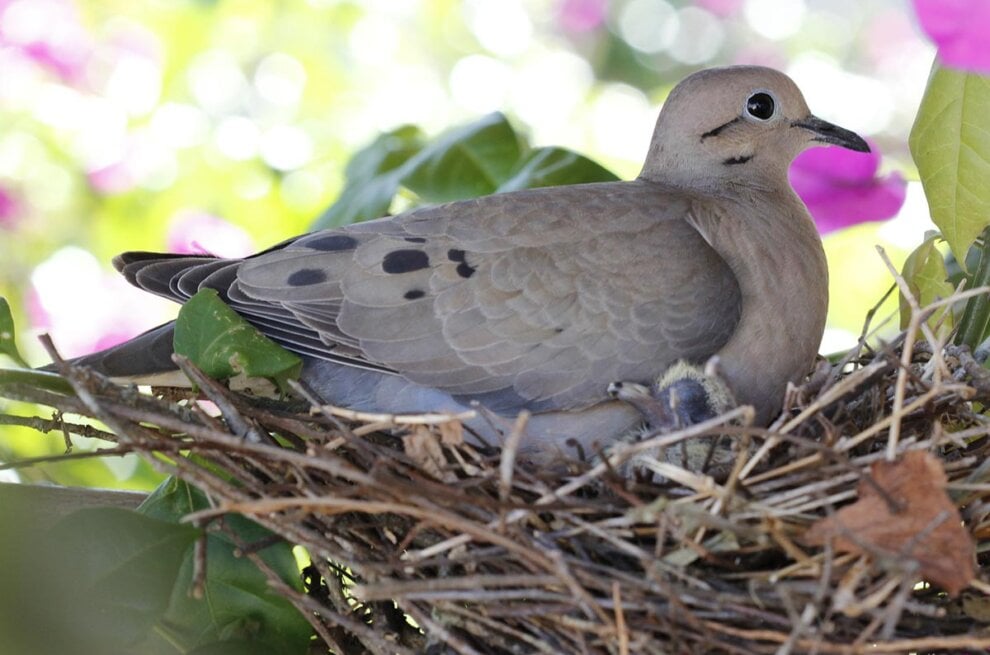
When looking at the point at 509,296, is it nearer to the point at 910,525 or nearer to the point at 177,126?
the point at 910,525

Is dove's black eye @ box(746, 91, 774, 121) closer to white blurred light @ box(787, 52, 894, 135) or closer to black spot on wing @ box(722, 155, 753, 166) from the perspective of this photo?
black spot on wing @ box(722, 155, 753, 166)

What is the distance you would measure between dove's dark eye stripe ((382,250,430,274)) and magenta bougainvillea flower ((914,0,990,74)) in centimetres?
69

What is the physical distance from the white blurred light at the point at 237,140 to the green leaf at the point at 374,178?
20.5 inches

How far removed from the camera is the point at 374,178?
206 cm

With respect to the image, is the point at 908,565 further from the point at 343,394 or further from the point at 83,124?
the point at 83,124

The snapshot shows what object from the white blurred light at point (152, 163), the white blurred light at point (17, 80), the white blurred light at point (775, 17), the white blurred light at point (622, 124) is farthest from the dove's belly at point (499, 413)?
the white blurred light at point (775, 17)

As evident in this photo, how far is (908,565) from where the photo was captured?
1058mm

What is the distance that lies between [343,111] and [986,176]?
191cm

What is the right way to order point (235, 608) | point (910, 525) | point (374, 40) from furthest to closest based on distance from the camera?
point (374, 40) → point (235, 608) → point (910, 525)

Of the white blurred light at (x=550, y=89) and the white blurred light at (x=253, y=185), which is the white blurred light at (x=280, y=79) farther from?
the white blurred light at (x=550, y=89)

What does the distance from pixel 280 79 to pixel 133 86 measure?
1.58 ft

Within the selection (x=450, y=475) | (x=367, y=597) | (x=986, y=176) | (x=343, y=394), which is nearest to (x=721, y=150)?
(x=986, y=176)

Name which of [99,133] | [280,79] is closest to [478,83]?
[280,79]

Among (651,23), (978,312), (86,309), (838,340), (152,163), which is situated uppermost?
(651,23)
